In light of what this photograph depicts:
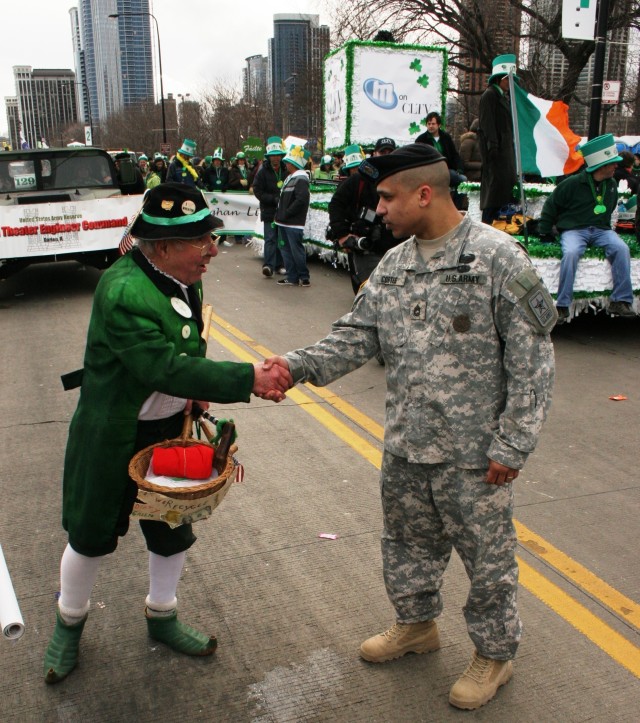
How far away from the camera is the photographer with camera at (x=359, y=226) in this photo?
7.39 metres

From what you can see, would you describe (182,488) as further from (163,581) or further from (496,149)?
(496,149)

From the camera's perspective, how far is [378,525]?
4160 mm

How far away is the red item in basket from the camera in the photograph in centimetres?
264

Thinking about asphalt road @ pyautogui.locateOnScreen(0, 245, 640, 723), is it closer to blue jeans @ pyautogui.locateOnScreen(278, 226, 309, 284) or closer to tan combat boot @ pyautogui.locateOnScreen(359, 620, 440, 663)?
tan combat boot @ pyautogui.locateOnScreen(359, 620, 440, 663)


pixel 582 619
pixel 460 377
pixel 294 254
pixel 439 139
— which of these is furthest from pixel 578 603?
pixel 294 254

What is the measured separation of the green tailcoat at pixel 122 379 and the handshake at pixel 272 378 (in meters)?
0.05

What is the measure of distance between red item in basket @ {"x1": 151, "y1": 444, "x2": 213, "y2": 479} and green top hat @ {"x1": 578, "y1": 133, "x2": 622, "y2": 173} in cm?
626

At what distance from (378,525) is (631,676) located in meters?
1.52

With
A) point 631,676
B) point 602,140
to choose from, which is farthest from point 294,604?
point 602,140

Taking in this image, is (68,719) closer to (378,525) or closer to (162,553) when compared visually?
(162,553)

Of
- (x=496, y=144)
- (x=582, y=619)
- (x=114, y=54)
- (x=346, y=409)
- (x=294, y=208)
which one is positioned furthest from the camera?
(x=114, y=54)

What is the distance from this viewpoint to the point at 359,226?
7.43 meters

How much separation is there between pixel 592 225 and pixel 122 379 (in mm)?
6424

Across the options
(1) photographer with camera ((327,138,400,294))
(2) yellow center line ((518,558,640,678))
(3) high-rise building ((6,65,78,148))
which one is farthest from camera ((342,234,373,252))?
(3) high-rise building ((6,65,78,148))
